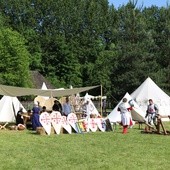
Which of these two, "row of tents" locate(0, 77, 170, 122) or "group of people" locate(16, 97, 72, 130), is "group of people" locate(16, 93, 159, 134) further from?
"row of tents" locate(0, 77, 170, 122)

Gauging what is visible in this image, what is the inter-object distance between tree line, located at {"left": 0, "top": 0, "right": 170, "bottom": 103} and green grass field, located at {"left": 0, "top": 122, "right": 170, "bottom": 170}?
93.1 ft

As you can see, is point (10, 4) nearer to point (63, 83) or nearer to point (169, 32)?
point (63, 83)

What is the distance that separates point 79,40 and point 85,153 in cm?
5164

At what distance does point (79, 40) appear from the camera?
6297 cm

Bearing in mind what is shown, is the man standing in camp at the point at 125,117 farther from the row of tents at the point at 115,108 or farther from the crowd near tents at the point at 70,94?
the row of tents at the point at 115,108

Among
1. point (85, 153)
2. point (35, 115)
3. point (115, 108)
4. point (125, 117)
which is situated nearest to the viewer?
point (85, 153)

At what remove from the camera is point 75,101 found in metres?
30.7

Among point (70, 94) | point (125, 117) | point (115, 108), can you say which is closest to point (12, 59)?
point (70, 94)

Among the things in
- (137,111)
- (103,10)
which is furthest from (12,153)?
(103,10)

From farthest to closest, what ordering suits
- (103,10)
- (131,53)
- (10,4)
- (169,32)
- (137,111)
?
(103,10) → (10,4) → (169,32) → (131,53) → (137,111)

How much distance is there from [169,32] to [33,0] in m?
19.6

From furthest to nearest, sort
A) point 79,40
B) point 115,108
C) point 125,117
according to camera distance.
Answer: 1. point 79,40
2. point 115,108
3. point 125,117

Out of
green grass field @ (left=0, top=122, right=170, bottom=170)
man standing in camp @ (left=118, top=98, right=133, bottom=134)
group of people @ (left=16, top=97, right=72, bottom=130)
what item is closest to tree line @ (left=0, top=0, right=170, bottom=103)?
group of people @ (left=16, top=97, right=72, bottom=130)

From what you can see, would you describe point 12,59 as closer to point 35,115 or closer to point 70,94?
point 70,94
